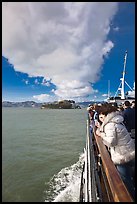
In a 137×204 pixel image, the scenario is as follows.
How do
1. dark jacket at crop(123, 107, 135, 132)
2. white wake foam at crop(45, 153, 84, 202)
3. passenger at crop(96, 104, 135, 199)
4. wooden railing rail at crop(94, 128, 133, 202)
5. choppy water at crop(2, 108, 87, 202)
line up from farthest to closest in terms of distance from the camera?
choppy water at crop(2, 108, 87, 202) < white wake foam at crop(45, 153, 84, 202) < dark jacket at crop(123, 107, 135, 132) < passenger at crop(96, 104, 135, 199) < wooden railing rail at crop(94, 128, 133, 202)

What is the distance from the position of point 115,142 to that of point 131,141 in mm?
220

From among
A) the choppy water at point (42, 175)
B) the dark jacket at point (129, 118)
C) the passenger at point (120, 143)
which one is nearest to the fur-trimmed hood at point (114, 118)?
the passenger at point (120, 143)

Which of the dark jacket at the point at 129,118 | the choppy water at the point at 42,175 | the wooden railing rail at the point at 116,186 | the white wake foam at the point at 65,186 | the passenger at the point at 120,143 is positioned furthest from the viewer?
the choppy water at the point at 42,175

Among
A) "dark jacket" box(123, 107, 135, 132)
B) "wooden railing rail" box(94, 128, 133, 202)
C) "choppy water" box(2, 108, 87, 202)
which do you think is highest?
"dark jacket" box(123, 107, 135, 132)

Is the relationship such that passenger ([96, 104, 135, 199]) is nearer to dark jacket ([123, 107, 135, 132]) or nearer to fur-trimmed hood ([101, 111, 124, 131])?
fur-trimmed hood ([101, 111, 124, 131])

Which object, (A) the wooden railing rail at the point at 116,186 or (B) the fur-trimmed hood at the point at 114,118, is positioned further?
(B) the fur-trimmed hood at the point at 114,118

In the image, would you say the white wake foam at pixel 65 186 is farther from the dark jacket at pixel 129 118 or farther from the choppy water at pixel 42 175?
the dark jacket at pixel 129 118

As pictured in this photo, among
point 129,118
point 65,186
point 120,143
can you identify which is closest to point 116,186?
point 120,143

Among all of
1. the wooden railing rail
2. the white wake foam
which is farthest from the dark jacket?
the white wake foam

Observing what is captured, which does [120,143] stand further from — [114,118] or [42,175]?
[42,175]

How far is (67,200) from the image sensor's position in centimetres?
773

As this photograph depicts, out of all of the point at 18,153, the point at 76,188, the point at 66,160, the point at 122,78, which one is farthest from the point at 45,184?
the point at 122,78

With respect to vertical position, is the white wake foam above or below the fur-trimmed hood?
below

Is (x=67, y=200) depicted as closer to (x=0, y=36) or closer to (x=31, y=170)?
(x=31, y=170)
